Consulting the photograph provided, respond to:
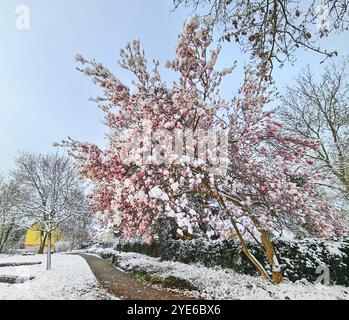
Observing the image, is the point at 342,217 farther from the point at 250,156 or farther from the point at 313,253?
the point at 250,156

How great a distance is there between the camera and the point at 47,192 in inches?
685

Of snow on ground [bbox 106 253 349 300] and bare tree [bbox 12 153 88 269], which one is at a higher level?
bare tree [bbox 12 153 88 269]

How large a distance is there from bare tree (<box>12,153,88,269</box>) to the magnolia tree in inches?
373

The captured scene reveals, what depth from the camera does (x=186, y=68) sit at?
545cm

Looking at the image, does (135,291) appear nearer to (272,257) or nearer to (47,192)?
(272,257)

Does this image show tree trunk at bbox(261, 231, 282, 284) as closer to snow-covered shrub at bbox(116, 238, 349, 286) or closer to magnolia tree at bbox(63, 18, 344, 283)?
magnolia tree at bbox(63, 18, 344, 283)

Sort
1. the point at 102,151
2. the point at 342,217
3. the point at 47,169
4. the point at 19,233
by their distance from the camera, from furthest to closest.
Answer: the point at 19,233 < the point at 47,169 < the point at 342,217 < the point at 102,151

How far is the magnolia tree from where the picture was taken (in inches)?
183

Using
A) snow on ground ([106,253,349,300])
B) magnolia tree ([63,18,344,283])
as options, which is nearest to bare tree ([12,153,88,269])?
snow on ground ([106,253,349,300])

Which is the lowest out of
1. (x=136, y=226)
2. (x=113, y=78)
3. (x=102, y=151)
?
(x=136, y=226)

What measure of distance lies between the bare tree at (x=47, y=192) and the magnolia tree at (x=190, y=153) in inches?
373

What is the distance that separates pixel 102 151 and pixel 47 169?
621 inches
